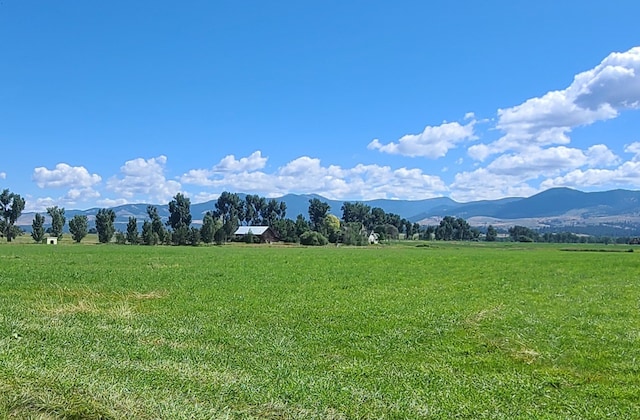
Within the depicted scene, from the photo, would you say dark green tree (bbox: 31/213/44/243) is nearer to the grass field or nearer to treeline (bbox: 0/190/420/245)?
treeline (bbox: 0/190/420/245)

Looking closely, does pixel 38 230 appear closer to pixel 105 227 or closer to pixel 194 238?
pixel 105 227

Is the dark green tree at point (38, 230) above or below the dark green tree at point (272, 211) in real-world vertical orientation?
below

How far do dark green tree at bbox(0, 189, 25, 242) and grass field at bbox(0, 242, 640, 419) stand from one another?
10095cm

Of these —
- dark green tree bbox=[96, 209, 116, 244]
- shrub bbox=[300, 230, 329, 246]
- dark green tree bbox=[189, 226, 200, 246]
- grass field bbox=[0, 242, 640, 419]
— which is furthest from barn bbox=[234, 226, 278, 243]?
grass field bbox=[0, 242, 640, 419]

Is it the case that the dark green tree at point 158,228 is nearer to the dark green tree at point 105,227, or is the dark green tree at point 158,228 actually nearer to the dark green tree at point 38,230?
the dark green tree at point 105,227

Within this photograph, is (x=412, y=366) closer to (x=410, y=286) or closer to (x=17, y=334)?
(x=17, y=334)

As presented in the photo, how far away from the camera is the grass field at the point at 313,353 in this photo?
6.72 meters

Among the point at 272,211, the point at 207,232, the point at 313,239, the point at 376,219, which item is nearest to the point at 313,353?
the point at 207,232

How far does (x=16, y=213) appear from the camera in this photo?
4328 inches

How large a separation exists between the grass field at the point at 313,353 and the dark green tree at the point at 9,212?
100955mm

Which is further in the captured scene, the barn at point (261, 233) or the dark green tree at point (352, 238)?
the dark green tree at point (352, 238)

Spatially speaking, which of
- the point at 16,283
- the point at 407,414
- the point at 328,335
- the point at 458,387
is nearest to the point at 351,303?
the point at 328,335

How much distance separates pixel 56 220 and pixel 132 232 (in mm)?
23891

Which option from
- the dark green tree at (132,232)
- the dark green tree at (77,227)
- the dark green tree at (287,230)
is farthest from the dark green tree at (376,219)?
the dark green tree at (77,227)
